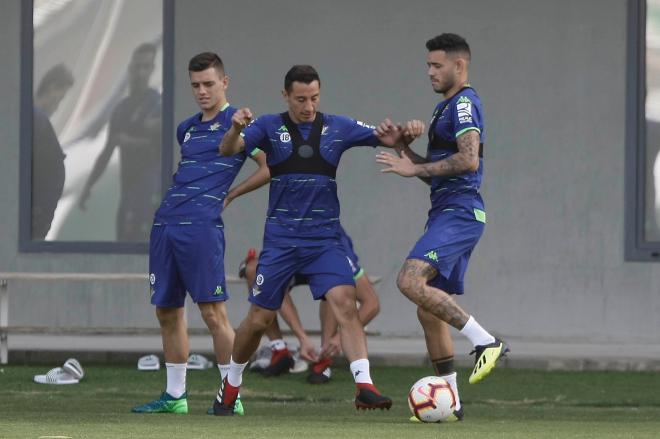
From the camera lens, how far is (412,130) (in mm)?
9438

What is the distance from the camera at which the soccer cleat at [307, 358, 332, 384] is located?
12.2 metres

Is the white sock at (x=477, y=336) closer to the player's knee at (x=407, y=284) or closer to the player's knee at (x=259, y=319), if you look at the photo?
the player's knee at (x=407, y=284)

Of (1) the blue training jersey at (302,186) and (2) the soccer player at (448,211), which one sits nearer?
(2) the soccer player at (448,211)

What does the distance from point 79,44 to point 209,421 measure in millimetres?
6604

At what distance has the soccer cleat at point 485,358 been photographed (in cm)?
891

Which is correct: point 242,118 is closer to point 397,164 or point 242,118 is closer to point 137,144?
point 397,164

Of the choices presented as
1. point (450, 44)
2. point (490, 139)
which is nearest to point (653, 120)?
point (490, 139)

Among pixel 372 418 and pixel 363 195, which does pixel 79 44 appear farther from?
pixel 372 418

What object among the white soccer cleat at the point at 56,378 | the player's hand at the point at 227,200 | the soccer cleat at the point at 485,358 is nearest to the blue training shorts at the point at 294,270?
the player's hand at the point at 227,200

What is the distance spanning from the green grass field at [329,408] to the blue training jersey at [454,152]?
121cm

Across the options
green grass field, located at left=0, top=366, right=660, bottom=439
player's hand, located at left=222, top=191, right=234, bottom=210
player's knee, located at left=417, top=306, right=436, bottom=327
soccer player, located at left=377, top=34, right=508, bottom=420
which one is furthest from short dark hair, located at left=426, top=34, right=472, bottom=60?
green grass field, located at left=0, top=366, right=660, bottom=439

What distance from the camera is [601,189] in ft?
49.3

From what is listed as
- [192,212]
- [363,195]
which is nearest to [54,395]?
[192,212]

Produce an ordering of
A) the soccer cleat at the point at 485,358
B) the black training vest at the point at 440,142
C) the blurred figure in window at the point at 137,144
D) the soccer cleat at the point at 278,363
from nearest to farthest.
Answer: the soccer cleat at the point at 485,358
the black training vest at the point at 440,142
the soccer cleat at the point at 278,363
the blurred figure in window at the point at 137,144
